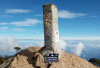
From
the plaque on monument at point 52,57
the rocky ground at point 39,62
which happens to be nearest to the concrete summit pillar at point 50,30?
the plaque on monument at point 52,57

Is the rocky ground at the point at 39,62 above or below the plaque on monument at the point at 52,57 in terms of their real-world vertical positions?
below

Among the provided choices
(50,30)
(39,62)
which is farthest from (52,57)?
(50,30)

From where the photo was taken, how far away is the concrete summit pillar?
19.8 m

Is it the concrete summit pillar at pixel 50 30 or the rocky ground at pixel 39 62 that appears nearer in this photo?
the rocky ground at pixel 39 62

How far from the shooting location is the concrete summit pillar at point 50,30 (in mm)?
19844

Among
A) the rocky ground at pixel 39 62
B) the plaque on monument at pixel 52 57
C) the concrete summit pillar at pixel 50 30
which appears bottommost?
the rocky ground at pixel 39 62

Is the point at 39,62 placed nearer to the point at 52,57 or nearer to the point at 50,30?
the point at 52,57

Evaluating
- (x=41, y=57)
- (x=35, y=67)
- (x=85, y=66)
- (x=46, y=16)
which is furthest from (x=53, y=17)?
(x=85, y=66)

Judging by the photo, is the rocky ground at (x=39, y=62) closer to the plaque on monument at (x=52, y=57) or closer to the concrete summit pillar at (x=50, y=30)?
the plaque on monument at (x=52, y=57)

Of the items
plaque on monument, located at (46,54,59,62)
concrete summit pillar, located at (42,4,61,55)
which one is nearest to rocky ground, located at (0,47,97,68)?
plaque on monument, located at (46,54,59,62)

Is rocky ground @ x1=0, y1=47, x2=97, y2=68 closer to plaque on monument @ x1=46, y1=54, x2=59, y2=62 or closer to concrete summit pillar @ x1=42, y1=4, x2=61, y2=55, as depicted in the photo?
plaque on monument @ x1=46, y1=54, x2=59, y2=62

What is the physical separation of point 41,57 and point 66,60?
4.02 meters

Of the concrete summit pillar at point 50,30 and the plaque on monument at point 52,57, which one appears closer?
the plaque on monument at point 52,57

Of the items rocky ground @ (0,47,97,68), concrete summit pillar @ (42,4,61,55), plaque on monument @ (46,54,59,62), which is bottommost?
rocky ground @ (0,47,97,68)
